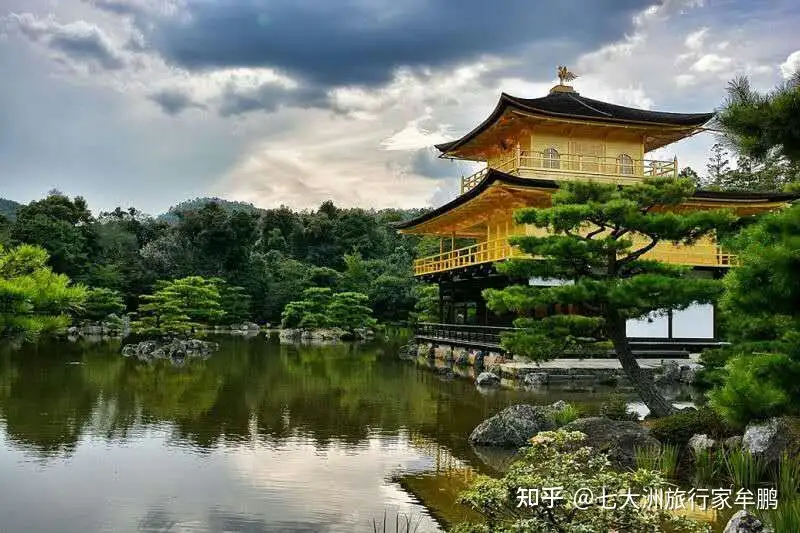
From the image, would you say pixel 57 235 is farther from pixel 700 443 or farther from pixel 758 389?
pixel 758 389

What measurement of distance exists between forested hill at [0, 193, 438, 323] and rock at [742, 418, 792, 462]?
33.2 meters

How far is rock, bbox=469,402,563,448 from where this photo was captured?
9.00 metres

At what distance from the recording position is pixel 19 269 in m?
10.5

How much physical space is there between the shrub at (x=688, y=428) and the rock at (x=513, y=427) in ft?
4.55

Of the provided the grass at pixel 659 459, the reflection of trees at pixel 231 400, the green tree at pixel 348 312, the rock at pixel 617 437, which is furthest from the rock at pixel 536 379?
the green tree at pixel 348 312

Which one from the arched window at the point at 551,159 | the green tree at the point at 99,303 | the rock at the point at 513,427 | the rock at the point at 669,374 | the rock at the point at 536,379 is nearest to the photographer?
the rock at the point at 513,427

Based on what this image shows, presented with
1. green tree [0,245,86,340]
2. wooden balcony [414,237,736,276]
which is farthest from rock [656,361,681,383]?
green tree [0,245,86,340]

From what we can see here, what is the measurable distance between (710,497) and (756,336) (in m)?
2.50

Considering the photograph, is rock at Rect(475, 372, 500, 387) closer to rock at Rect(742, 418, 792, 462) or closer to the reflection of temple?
the reflection of temple

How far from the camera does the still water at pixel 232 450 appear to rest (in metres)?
6.16

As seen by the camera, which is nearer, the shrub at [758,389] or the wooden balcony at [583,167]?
the shrub at [758,389]

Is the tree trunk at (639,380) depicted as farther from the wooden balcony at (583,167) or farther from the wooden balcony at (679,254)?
the wooden balcony at (583,167)

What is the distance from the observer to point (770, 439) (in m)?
6.99

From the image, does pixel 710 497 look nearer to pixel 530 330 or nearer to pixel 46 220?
pixel 530 330
